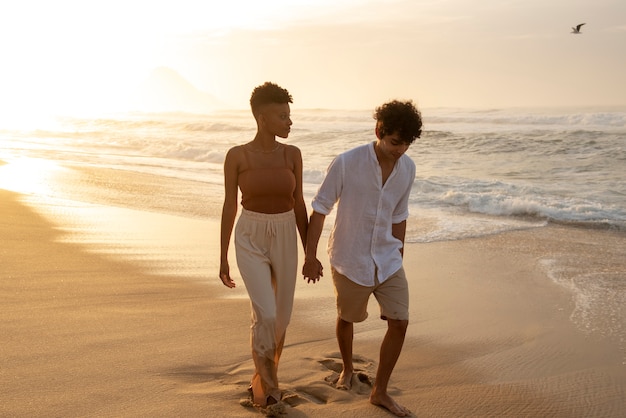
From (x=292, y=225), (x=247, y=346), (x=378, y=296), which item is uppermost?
(x=292, y=225)

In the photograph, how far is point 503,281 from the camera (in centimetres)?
737

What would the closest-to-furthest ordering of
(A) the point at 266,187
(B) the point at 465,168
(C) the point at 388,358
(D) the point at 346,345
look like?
(A) the point at 266,187 < (C) the point at 388,358 < (D) the point at 346,345 < (B) the point at 465,168

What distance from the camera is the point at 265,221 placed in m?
4.09

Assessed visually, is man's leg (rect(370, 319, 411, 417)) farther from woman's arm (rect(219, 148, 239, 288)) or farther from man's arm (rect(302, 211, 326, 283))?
woman's arm (rect(219, 148, 239, 288))

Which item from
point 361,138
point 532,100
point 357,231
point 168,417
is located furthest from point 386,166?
point 532,100

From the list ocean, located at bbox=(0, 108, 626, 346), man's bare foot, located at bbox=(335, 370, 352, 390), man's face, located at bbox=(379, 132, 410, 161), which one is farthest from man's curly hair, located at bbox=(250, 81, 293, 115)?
ocean, located at bbox=(0, 108, 626, 346)

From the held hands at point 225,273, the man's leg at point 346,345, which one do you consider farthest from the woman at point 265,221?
the man's leg at point 346,345

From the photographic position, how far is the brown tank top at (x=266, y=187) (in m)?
4.07

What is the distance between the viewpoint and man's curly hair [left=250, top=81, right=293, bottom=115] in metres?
4.11

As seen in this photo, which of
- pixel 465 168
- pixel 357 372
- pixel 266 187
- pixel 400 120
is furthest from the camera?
pixel 465 168

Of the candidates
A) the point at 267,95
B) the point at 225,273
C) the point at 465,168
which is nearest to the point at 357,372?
the point at 225,273

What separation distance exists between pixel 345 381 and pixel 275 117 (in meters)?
1.63

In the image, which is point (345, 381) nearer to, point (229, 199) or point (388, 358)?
point (388, 358)

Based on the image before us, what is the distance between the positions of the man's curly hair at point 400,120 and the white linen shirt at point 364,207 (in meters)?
0.19
